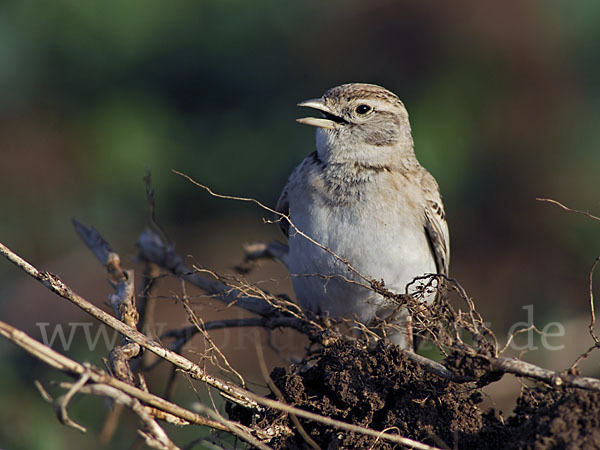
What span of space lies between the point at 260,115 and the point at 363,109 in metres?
3.86

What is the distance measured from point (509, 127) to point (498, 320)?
96.3 inches

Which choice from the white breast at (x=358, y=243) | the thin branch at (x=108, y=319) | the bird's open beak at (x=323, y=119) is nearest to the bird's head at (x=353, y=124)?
the bird's open beak at (x=323, y=119)

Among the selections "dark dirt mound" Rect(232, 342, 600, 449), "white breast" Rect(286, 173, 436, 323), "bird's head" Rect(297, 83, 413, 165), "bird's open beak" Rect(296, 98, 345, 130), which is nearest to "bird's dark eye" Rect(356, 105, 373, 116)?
"bird's head" Rect(297, 83, 413, 165)

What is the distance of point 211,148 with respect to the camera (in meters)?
7.93

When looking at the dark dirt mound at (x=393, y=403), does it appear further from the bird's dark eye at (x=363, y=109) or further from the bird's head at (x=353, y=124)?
the bird's dark eye at (x=363, y=109)

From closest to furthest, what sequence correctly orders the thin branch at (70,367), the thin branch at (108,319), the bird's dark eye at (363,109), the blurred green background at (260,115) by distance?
the thin branch at (70,367)
the thin branch at (108,319)
the bird's dark eye at (363,109)
the blurred green background at (260,115)

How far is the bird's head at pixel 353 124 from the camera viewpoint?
13.8 ft

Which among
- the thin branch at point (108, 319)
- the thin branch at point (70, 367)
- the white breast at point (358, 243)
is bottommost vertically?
the thin branch at point (70, 367)

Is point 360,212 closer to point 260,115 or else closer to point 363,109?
point 363,109

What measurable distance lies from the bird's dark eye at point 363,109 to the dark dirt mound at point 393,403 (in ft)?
5.40

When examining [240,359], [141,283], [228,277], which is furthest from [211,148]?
[228,277]

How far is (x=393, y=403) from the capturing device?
2977 millimetres

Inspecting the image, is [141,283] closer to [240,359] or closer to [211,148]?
[240,359]

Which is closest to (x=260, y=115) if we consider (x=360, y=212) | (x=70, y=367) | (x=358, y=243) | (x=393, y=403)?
(x=360, y=212)
